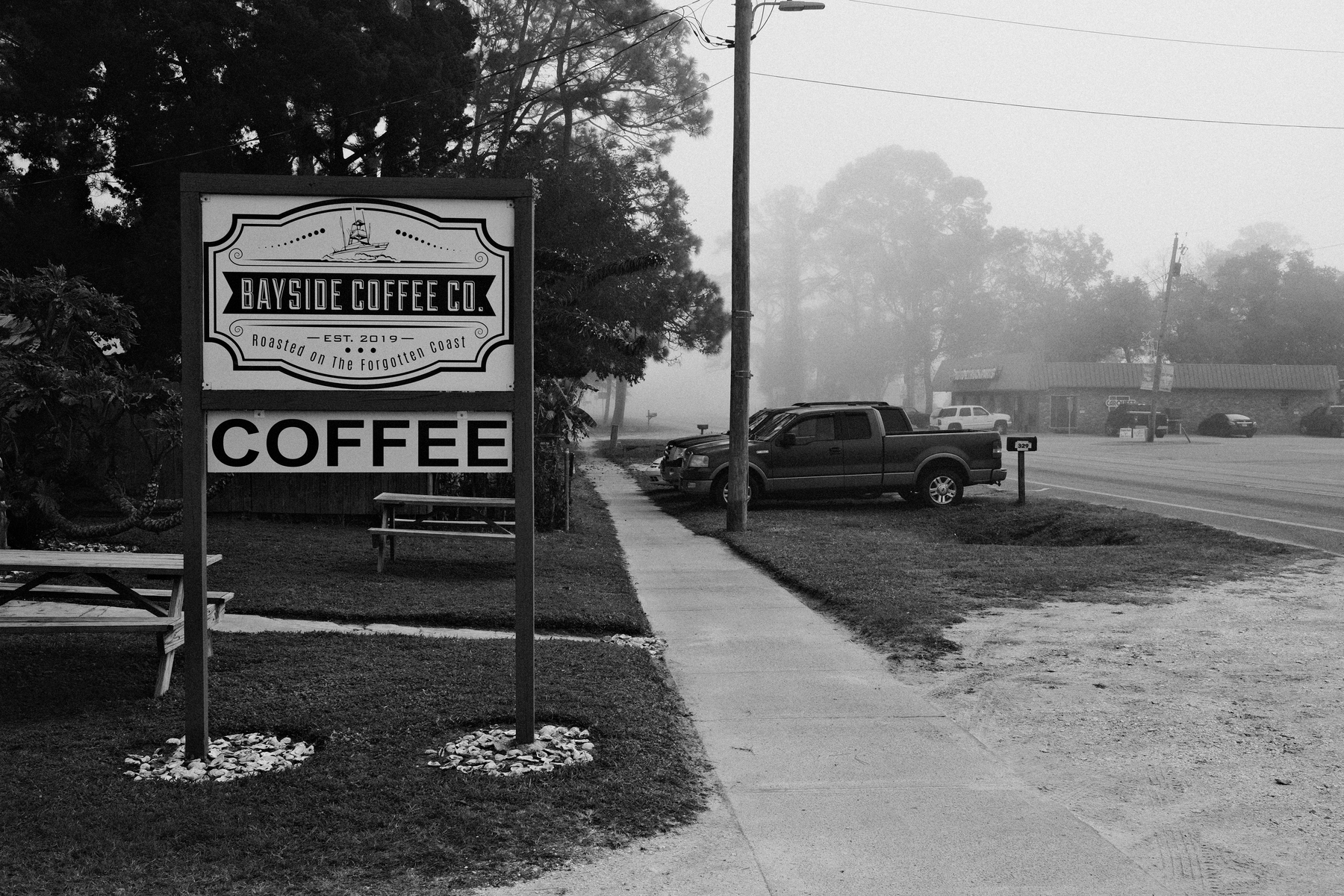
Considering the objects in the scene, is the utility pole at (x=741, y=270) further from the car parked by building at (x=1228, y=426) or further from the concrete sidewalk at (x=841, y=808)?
the car parked by building at (x=1228, y=426)

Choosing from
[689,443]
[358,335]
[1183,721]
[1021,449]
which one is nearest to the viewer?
[358,335]

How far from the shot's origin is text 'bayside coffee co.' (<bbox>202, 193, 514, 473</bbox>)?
5.30 meters

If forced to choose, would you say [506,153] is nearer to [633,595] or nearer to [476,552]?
[476,552]

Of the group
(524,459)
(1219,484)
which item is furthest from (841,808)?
(1219,484)

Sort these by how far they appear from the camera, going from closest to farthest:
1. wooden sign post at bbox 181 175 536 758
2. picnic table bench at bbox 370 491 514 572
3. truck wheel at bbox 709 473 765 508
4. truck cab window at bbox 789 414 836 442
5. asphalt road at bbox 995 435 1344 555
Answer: wooden sign post at bbox 181 175 536 758, picnic table bench at bbox 370 491 514 572, asphalt road at bbox 995 435 1344 555, truck wheel at bbox 709 473 765 508, truck cab window at bbox 789 414 836 442

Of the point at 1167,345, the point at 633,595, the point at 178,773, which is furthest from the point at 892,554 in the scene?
the point at 1167,345

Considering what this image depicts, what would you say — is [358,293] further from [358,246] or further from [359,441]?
[359,441]

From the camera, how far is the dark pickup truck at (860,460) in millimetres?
18438

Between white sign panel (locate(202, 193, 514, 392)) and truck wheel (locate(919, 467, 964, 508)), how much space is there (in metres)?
13.9

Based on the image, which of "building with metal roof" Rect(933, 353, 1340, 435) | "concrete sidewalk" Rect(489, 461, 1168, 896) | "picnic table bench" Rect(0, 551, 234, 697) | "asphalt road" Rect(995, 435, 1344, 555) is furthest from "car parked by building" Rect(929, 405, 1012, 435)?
"picnic table bench" Rect(0, 551, 234, 697)

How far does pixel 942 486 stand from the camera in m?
18.6

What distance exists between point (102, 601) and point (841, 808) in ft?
15.8

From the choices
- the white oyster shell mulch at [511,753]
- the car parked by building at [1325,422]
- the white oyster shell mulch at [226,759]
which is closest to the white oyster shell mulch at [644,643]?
the white oyster shell mulch at [511,753]

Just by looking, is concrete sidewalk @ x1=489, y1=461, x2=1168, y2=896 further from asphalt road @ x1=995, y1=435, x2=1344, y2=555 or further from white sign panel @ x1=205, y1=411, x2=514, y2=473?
asphalt road @ x1=995, y1=435, x2=1344, y2=555
